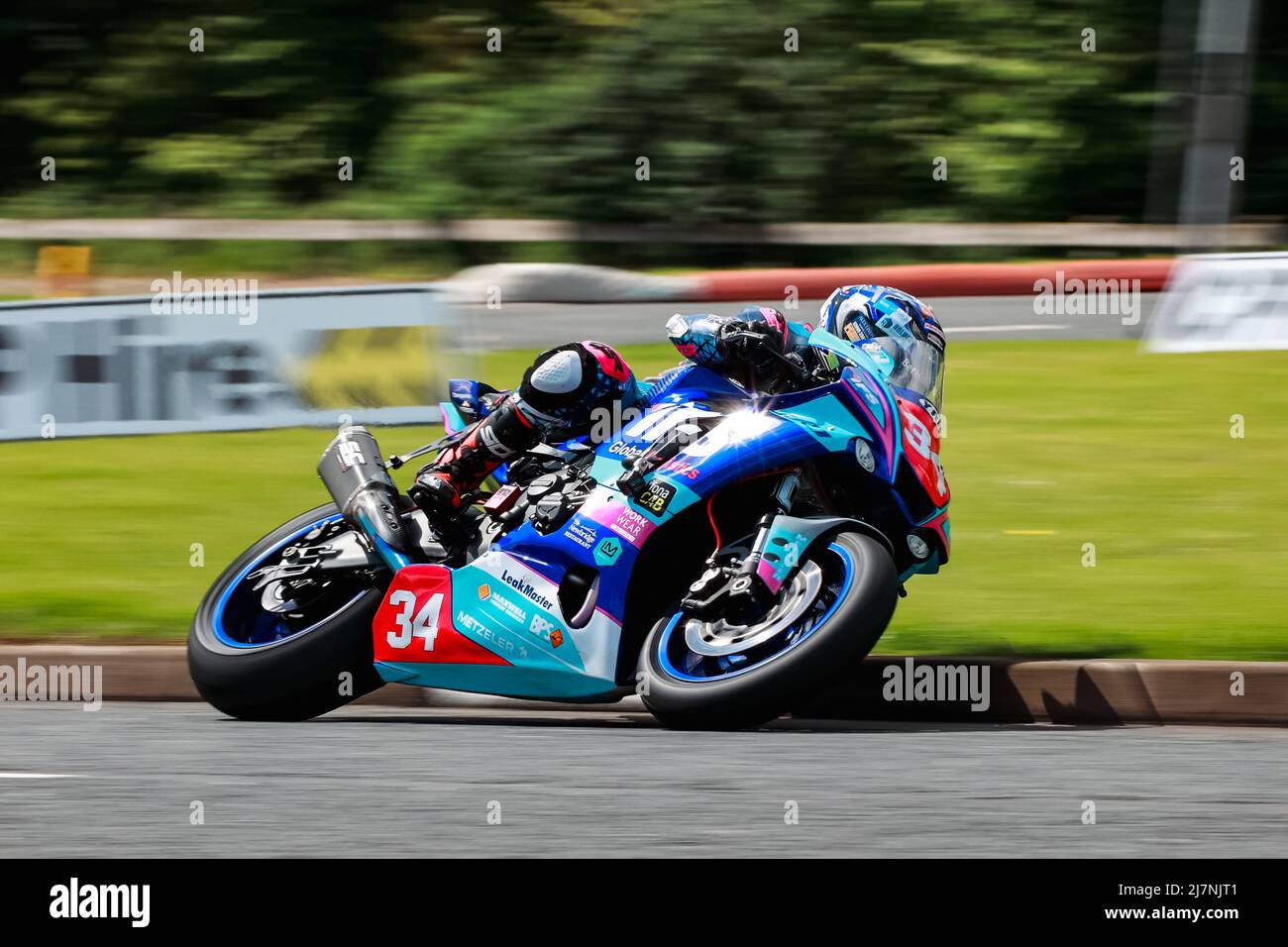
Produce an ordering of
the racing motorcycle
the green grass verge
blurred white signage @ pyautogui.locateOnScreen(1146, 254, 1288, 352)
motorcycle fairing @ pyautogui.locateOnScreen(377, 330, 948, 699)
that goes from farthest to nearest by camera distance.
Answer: blurred white signage @ pyautogui.locateOnScreen(1146, 254, 1288, 352), the green grass verge, motorcycle fairing @ pyautogui.locateOnScreen(377, 330, 948, 699), the racing motorcycle

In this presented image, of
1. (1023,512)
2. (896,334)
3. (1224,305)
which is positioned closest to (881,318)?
(896,334)

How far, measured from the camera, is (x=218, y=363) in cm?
1091

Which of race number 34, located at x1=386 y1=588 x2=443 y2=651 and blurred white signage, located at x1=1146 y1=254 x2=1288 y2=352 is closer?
race number 34, located at x1=386 y1=588 x2=443 y2=651

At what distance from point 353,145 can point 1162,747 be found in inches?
734

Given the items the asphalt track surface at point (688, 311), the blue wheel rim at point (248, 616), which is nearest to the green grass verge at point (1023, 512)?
the asphalt track surface at point (688, 311)

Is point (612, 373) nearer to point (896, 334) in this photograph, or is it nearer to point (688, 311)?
Answer: point (896, 334)

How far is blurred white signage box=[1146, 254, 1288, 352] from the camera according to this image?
12211 millimetres

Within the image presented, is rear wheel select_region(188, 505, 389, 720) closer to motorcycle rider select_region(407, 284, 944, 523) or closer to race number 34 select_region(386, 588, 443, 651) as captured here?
race number 34 select_region(386, 588, 443, 651)

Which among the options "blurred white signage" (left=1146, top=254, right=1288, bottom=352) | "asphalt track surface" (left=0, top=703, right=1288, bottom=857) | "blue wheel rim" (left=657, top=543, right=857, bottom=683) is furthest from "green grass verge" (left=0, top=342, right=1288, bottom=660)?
"blue wheel rim" (left=657, top=543, right=857, bottom=683)

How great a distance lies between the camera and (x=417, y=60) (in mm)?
23844

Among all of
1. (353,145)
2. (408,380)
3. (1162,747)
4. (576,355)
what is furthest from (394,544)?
(353,145)

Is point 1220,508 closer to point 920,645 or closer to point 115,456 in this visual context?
point 920,645

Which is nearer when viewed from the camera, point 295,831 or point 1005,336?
point 295,831

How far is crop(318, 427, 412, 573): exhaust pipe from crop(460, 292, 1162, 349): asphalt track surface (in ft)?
20.0
